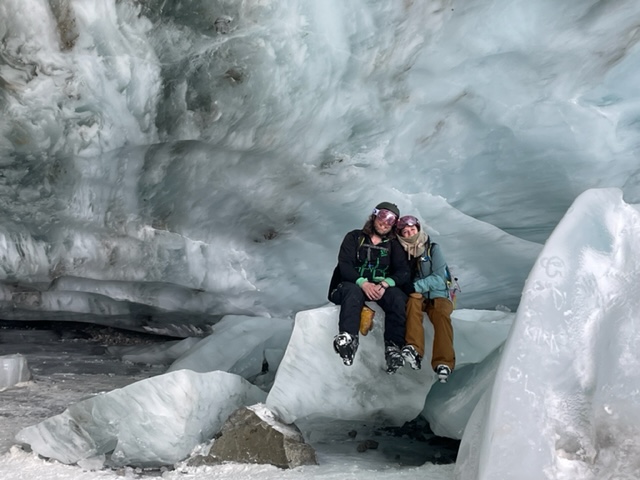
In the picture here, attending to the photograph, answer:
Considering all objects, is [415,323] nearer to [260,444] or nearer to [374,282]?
[374,282]

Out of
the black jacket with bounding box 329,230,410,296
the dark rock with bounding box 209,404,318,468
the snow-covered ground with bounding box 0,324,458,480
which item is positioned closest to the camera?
the snow-covered ground with bounding box 0,324,458,480

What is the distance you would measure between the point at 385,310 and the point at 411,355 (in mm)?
251

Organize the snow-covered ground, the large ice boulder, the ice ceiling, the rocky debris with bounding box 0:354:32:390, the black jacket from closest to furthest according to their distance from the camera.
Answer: the snow-covered ground, the large ice boulder, the black jacket, the ice ceiling, the rocky debris with bounding box 0:354:32:390

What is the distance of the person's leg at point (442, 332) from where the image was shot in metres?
2.81

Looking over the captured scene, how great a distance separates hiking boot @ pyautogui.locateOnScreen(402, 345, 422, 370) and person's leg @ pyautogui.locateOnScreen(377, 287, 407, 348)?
0.03 m

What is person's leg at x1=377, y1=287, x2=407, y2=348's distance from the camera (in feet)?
9.48

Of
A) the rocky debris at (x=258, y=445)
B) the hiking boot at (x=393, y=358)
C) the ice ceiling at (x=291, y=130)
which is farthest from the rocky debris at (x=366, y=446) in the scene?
the ice ceiling at (x=291, y=130)

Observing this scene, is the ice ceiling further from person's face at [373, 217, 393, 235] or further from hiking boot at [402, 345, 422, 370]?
hiking boot at [402, 345, 422, 370]

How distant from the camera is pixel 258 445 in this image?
2.83 meters

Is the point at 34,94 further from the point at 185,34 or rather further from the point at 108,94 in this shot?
the point at 185,34

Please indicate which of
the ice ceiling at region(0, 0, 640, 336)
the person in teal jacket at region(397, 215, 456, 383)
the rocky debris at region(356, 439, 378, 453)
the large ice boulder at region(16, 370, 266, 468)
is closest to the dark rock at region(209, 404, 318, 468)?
the large ice boulder at region(16, 370, 266, 468)

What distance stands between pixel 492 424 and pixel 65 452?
6.41ft

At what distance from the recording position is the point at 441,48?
3.78m

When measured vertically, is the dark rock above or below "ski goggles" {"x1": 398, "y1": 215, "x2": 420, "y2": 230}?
below
